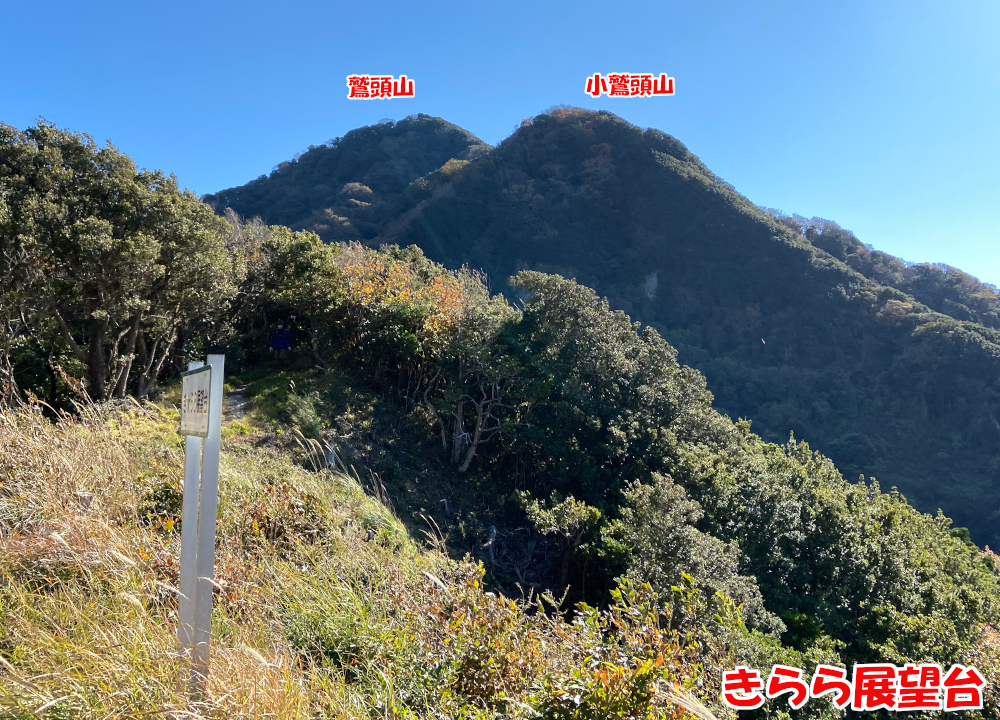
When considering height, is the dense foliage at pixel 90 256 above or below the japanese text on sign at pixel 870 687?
above

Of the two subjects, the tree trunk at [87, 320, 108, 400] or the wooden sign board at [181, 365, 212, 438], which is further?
the tree trunk at [87, 320, 108, 400]

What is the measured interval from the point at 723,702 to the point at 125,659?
2.45 m

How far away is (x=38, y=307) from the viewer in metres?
7.25

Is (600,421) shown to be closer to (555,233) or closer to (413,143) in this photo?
(555,233)

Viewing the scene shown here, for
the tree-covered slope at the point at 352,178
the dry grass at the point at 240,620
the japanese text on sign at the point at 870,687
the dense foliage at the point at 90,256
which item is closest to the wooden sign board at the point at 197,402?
the dry grass at the point at 240,620

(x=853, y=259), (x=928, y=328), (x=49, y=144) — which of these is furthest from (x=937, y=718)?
(x=853, y=259)

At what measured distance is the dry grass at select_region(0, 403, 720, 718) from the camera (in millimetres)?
1751

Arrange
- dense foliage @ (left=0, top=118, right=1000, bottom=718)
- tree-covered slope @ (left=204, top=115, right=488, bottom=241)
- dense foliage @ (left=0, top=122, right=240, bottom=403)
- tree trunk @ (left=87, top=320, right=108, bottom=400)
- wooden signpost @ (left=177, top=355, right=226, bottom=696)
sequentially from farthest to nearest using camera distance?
tree-covered slope @ (left=204, top=115, right=488, bottom=241) < tree trunk @ (left=87, top=320, right=108, bottom=400) < dense foliage @ (left=0, top=122, right=240, bottom=403) < dense foliage @ (left=0, top=118, right=1000, bottom=718) < wooden signpost @ (left=177, top=355, right=226, bottom=696)

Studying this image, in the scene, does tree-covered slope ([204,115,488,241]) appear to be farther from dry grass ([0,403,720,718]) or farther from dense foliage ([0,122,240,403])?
dry grass ([0,403,720,718])

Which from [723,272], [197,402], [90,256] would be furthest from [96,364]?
[723,272]

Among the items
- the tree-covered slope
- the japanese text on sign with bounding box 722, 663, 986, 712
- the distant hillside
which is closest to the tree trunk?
the japanese text on sign with bounding box 722, 663, 986, 712

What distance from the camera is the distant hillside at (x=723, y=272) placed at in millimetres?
34156

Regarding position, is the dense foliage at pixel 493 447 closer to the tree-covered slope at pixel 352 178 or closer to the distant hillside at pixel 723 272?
the distant hillside at pixel 723 272

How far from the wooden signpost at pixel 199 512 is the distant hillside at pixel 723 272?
38.7 metres
